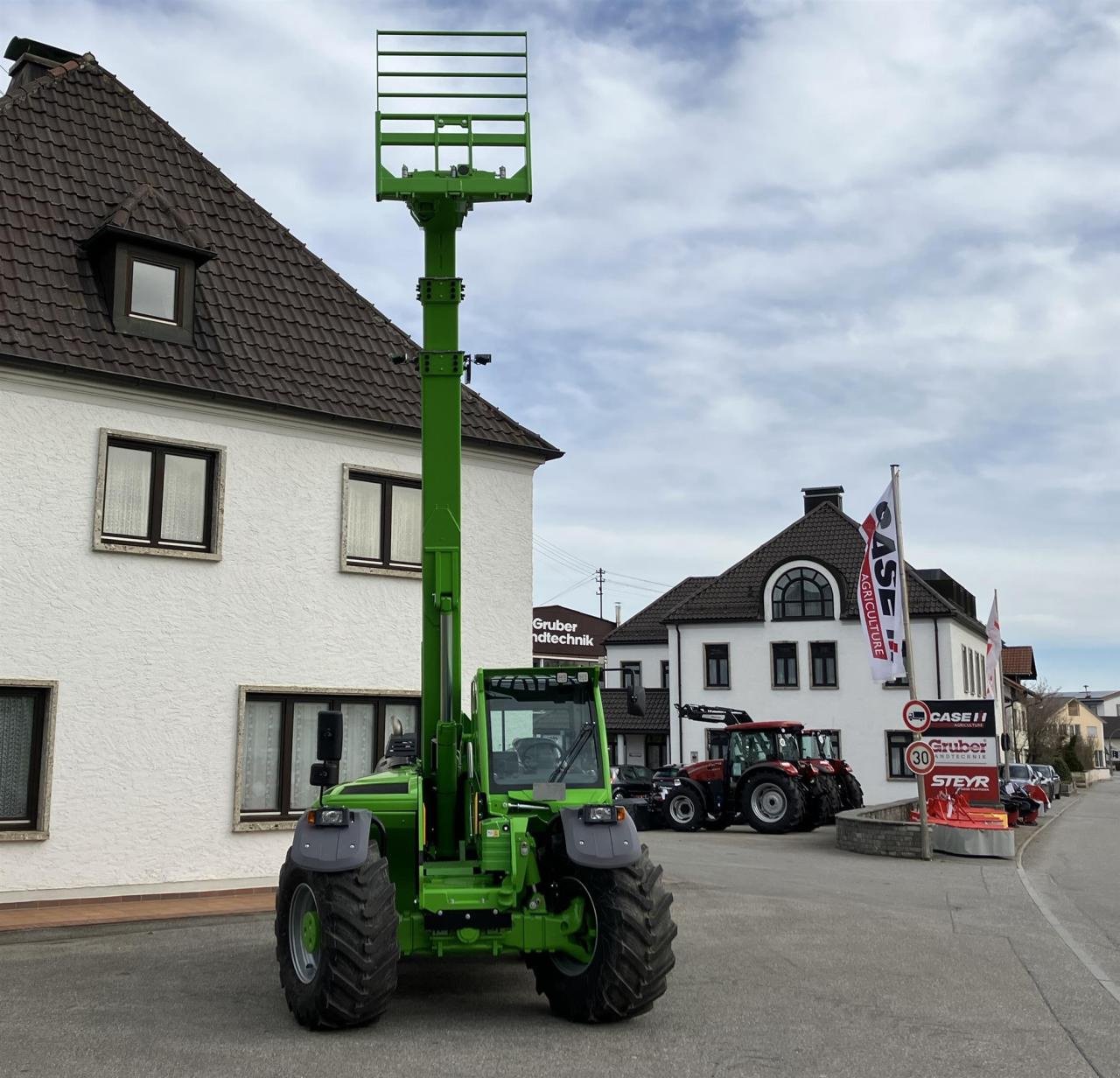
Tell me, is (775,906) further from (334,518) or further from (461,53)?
(461,53)

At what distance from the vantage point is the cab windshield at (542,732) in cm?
877

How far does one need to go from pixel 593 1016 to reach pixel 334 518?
8.29 metres

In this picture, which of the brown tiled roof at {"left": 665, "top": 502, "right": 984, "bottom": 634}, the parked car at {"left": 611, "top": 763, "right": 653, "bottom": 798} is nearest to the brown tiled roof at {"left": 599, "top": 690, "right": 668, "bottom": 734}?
the brown tiled roof at {"left": 665, "top": 502, "right": 984, "bottom": 634}

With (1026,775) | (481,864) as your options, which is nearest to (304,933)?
(481,864)

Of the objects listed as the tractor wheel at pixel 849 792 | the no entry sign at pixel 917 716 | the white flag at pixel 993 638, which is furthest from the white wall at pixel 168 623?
the white flag at pixel 993 638

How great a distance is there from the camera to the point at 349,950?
7316mm

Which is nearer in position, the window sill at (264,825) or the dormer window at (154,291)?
the window sill at (264,825)

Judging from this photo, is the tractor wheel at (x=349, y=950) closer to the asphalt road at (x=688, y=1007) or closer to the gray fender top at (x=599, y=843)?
the asphalt road at (x=688, y=1007)

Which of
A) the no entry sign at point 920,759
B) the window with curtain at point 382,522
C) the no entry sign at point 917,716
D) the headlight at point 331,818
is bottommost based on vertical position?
the headlight at point 331,818

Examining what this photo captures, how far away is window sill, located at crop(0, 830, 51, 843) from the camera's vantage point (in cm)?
1198

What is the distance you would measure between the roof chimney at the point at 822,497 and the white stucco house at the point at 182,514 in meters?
31.7

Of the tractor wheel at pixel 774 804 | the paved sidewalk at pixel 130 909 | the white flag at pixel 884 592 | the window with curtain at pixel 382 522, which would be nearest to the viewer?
the paved sidewalk at pixel 130 909

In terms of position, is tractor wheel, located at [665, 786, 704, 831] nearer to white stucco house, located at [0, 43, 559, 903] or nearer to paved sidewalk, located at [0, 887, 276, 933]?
white stucco house, located at [0, 43, 559, 903]

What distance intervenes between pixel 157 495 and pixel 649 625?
41329 millimetres
